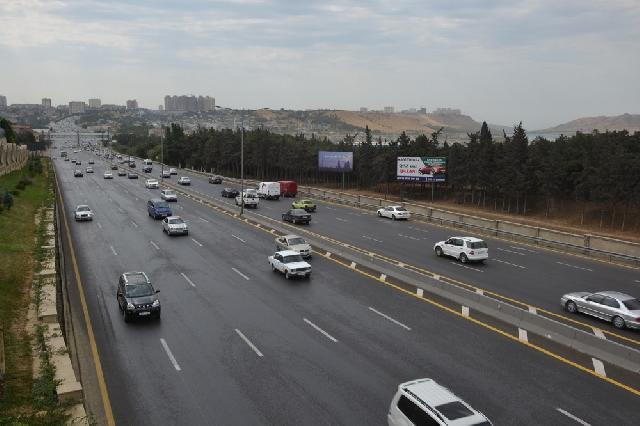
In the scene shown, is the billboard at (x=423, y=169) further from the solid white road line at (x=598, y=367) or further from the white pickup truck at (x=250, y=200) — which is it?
the solid white road line at (x=598, y=367)

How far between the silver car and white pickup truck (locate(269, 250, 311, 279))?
41.9 ft

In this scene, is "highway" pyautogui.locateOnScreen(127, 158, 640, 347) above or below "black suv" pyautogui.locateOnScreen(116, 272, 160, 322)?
below

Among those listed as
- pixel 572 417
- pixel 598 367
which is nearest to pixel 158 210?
pixel 598 367

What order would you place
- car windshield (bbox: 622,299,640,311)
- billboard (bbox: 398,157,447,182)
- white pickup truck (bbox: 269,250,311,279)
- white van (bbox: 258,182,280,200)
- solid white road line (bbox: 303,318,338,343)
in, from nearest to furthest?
solid white road line (bbox: 303,318,338,343)
car windshield (bbox: 622,299,640,311)
white pickup truck (bbox: 269,250,311,279)
billboard (bbox: 398,157,447,182)
white van (bbox: 258,182,280,200)

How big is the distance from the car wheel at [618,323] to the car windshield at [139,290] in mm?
18907

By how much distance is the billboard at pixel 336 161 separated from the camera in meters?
87.2

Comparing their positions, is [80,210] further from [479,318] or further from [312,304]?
[479,318]

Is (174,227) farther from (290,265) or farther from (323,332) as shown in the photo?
(323,332)

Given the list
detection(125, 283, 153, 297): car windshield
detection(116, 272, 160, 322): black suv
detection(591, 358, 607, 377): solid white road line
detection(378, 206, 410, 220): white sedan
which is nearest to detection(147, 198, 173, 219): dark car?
detection(378, 206, 410, 220): white sedan

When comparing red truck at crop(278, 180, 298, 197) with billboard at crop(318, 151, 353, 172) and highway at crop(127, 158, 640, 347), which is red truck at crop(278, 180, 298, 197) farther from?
highway at crop(127, 158, 640, 347)

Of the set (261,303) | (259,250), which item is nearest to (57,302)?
(261,303)

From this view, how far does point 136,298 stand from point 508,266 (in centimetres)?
2192

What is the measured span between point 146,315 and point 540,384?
48.0 ft

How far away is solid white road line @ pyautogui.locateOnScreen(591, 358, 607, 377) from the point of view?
56.3ft
